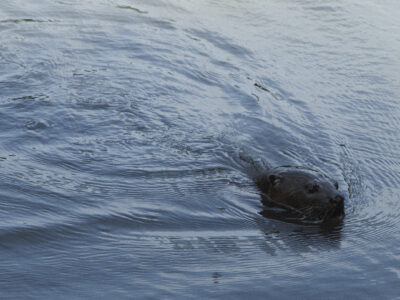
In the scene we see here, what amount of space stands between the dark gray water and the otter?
0.15 m

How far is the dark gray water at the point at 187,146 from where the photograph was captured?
14.6ft

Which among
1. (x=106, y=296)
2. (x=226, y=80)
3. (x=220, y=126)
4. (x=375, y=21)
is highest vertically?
(x=375, y=21)

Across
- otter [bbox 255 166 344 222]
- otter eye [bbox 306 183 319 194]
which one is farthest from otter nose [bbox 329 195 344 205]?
otter eye [bbox 306 183 319 194]

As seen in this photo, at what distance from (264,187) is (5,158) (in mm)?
2387

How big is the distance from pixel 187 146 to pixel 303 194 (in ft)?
5.36

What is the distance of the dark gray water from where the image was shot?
14.6ft

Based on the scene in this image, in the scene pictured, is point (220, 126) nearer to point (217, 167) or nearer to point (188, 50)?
point (217, 167)

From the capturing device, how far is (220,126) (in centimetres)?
742

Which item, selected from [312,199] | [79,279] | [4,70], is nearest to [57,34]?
[4,70]

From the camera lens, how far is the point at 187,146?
22.4ft

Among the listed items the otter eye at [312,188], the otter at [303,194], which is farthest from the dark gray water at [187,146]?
the otter eye at [312,188]

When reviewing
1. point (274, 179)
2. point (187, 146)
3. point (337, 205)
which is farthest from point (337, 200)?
point (187, 146)

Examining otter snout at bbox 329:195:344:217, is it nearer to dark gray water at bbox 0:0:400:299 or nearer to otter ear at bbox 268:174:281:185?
dark gray water at bbox 0:0:400:299

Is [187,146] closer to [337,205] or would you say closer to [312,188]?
[312,188]
